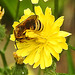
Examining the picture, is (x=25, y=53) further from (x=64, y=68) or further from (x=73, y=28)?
(x=73, y=28)

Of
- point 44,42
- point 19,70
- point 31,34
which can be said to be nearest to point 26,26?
point 31,34

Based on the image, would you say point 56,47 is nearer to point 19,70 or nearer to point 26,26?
point 26,26

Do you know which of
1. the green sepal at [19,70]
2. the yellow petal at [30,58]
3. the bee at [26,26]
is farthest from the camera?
the green sepal at [19,70]

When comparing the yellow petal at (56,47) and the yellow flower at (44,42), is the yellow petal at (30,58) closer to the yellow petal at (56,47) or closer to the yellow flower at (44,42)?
the yellow flower at (44,42)

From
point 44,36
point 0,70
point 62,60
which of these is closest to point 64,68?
point 62,60

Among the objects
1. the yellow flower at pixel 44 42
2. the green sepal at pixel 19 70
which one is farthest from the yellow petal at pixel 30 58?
the green sepal at pixel 19 70

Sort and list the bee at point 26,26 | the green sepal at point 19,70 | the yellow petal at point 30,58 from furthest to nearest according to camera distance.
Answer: the green sepal at point 19,70, the yellow petal at point 30,58, the bee at point 26,26
